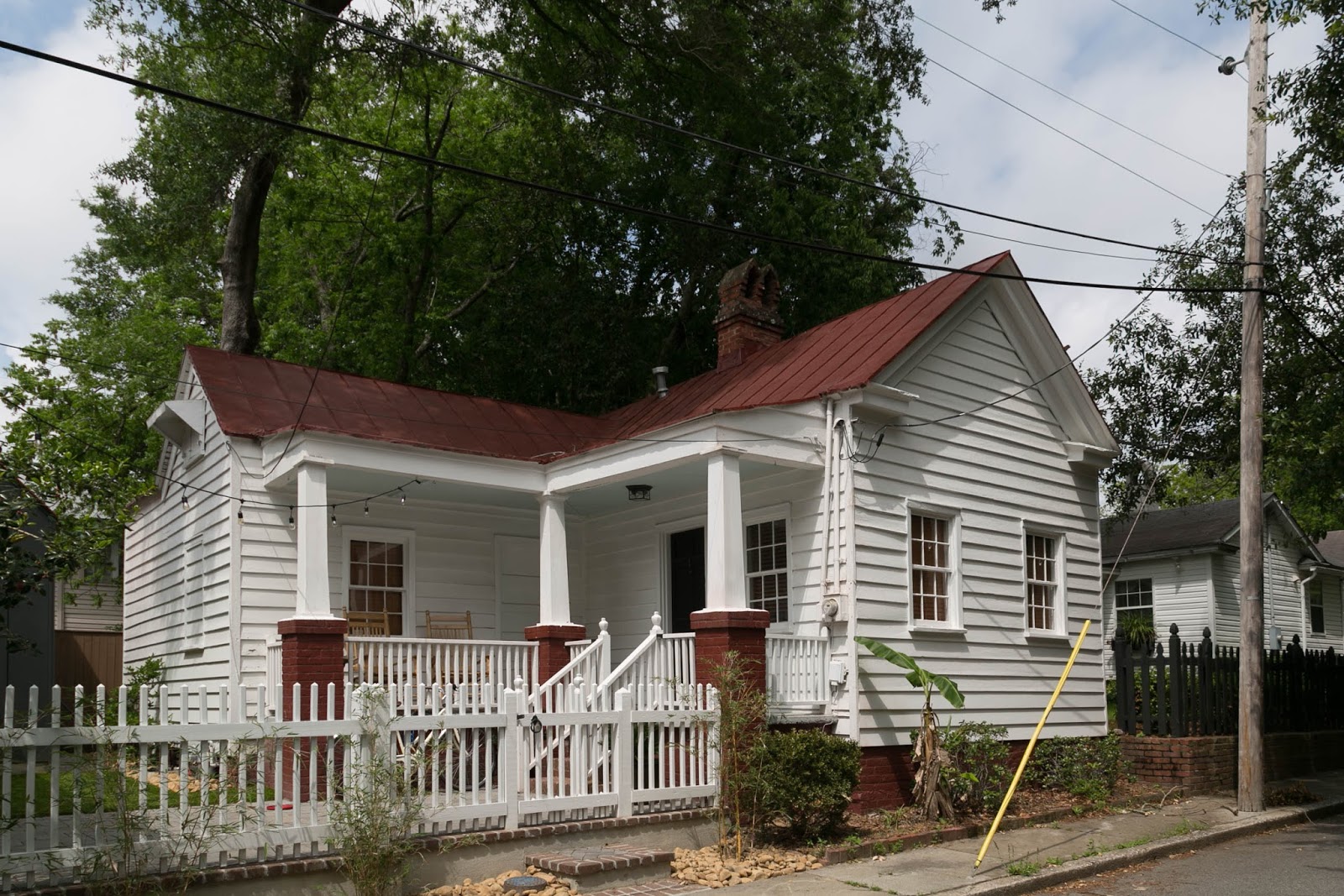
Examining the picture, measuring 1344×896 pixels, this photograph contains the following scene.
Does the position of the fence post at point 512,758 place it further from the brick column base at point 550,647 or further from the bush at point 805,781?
the brick column base at point 550,647

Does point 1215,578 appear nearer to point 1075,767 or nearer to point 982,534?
point 1075,767

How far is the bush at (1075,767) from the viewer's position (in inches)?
545

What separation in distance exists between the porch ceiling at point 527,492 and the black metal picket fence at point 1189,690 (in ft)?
19.0

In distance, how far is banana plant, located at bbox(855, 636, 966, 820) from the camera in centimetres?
1189

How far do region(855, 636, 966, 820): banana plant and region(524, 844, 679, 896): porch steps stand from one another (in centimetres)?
322

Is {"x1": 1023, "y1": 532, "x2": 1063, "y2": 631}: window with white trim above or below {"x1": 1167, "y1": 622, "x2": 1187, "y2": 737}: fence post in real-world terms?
above

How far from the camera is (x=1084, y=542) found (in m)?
16.2

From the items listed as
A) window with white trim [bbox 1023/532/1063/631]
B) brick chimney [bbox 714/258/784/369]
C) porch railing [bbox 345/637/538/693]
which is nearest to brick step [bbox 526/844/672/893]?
porch railing [bbox 345/637/538/693]

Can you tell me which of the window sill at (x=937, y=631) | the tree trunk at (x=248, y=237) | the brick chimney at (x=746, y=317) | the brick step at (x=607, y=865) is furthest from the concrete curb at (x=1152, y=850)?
the tree trunk at (x=248, y=237)

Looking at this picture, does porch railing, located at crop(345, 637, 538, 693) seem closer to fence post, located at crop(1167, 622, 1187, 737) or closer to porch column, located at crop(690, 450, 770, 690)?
porch column, located at crop(690, 450, 770, 690)

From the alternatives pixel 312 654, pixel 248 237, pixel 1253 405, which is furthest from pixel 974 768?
pixel 248 237

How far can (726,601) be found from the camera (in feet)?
37.9

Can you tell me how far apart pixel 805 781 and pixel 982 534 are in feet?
16.5

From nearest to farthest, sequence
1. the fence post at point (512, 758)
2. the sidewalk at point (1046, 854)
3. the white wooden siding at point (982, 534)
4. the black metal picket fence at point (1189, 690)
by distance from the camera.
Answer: the sidewalk at point (1046, 854), the fence post at point (512, 758), the white wooden siding at point (982, 534), the black metal picket fence at point (1189, 690)
